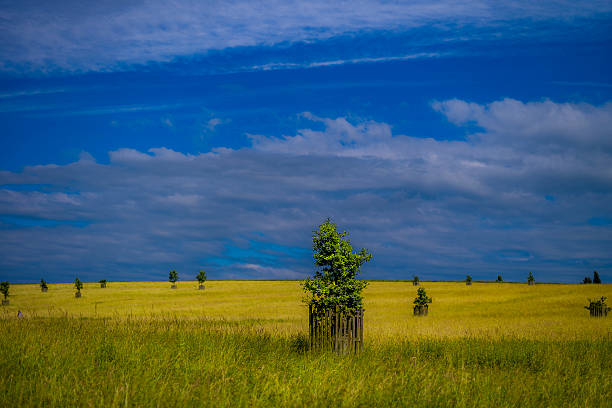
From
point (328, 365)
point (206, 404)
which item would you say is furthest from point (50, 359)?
point (328, 365)

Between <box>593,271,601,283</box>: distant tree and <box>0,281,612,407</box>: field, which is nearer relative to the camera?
<box>0,281,612,407</box>: field

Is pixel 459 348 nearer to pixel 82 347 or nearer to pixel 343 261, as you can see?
pixel 343 261

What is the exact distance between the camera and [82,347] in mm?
9945

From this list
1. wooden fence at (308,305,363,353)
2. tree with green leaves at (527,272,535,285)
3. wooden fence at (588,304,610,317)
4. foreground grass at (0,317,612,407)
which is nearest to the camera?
foreground grass at (0,317,612,407)

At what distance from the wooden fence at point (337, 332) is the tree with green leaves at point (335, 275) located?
0.37 m

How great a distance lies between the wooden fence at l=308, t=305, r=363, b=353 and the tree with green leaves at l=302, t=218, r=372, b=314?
14.5 inches

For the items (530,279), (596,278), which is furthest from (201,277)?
(596,278)

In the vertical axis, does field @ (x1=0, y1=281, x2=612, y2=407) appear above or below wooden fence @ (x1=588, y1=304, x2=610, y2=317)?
above

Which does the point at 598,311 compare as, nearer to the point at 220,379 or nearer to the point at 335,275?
the point at 335,275

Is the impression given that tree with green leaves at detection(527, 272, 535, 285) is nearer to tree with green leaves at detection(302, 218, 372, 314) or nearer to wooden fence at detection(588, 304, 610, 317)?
wooden fence at detection(588, 304, 610, 317)

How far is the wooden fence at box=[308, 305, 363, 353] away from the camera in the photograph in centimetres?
1384

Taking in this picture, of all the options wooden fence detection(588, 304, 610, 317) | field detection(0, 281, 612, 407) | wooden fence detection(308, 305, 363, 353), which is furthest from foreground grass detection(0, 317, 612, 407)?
wooden fence detection(588, 304, 610, 317)

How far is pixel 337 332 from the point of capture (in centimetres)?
1389

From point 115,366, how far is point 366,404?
475 centimetres
